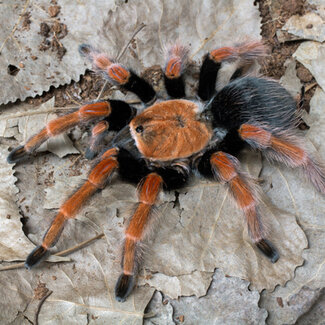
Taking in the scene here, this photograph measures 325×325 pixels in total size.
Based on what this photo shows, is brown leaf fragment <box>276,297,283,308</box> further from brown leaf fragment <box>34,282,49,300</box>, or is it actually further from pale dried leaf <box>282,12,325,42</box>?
pale dried leaf <box>282,12,325,42</box>

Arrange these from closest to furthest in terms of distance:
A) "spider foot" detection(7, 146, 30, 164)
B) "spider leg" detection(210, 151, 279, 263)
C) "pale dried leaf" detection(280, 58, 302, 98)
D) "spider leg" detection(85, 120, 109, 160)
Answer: "spider leg" detection(210, 151, 279, 263) < "spider leg" detection(85, 120, 109, 160) < "spider foot" detection(7, 146, 30, 164) < "pale dried leaf" detection(280, 58, 302, 98)

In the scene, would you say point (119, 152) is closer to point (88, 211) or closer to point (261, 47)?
point (88, 211)

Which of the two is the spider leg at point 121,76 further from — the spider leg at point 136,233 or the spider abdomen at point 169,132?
the spider leg at point 136,233

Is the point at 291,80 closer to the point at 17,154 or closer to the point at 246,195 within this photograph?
the point at 246,195

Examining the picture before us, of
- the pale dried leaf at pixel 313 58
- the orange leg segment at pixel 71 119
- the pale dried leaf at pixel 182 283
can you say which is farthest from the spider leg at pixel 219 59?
the pale dried leaf at pixel 182 283

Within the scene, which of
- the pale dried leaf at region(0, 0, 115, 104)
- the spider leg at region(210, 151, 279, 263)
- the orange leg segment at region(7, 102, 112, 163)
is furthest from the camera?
the pale dried leaf at region(0, 0, 115, 104)

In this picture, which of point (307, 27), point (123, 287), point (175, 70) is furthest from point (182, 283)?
point (307, 27)

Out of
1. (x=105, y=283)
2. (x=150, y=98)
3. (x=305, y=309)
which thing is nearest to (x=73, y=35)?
(x=150, y=98)

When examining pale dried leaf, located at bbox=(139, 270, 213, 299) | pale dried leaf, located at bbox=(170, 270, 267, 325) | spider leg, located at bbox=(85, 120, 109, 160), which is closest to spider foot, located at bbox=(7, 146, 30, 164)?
spider leg, located at bbox=(85, 120, 109, 160)
